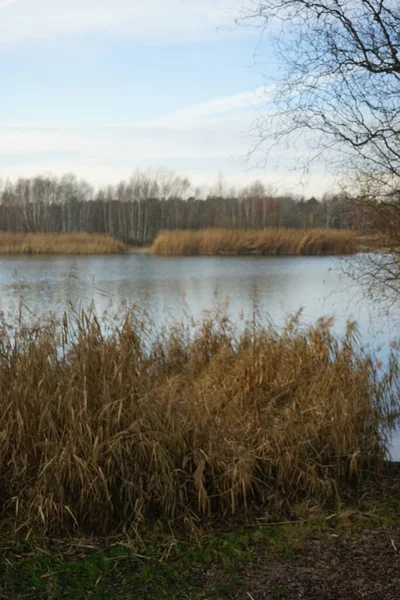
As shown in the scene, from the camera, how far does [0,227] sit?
3669 centimetres

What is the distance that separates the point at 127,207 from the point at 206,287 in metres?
23.9

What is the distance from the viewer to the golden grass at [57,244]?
2459 centimetres

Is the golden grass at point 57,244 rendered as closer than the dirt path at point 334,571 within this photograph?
No

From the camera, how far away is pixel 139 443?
362cm

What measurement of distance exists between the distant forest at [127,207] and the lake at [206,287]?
35.5 feet

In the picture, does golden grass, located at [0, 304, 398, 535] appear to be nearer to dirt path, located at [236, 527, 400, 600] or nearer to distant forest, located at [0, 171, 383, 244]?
dirt path, located at [236, 527, 400, 600]

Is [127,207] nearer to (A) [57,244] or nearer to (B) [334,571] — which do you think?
(A) [57,244]

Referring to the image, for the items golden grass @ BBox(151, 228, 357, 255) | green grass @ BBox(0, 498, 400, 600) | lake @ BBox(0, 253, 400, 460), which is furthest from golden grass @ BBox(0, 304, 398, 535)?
golden grass @ BBox(151, 228, 357, 255)

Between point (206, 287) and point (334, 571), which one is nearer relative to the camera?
point (334, 571)

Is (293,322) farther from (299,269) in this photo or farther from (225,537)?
(299,269)

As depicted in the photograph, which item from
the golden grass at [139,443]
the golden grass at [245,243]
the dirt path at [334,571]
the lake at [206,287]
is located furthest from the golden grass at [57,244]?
the dirt path at [334,571]

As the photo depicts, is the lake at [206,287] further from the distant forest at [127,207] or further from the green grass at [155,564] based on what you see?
the distant forest at [127,207]

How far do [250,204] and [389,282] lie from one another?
102 ft

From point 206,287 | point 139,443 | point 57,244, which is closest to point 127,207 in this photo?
point 57,244
